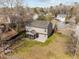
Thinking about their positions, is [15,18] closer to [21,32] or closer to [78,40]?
[21,32]

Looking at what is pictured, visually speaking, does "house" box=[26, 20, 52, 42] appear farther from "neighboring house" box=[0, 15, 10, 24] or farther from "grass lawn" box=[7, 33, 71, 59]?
"neighboring house" box=[0, 15, 10, 24]

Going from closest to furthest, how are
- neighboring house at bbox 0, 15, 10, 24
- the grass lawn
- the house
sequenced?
the grass lawn, the house, neighboring house at bbox 0, 15, 10, 24

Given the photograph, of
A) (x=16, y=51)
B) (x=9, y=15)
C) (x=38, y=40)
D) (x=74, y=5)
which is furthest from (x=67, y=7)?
(x=16, y=51)

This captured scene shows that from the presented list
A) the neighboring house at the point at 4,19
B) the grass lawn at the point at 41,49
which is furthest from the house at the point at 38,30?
the neighboring house at the point at 4,19

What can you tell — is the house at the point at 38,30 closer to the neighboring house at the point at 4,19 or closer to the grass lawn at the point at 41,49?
Result: the grass lawn at the point at 41,49

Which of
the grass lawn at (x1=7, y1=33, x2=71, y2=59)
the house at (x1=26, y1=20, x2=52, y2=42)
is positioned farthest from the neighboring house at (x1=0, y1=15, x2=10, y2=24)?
the grass lawn at (x1=7, y1=33, x2=71, y2=59)

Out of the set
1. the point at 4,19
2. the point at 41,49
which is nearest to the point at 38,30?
the point at 41,49

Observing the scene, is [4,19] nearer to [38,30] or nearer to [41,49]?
[38,30]

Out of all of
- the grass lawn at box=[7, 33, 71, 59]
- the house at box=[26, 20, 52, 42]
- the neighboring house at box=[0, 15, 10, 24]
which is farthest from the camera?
the neighboring house at box=[0, 15, 10, 24]
